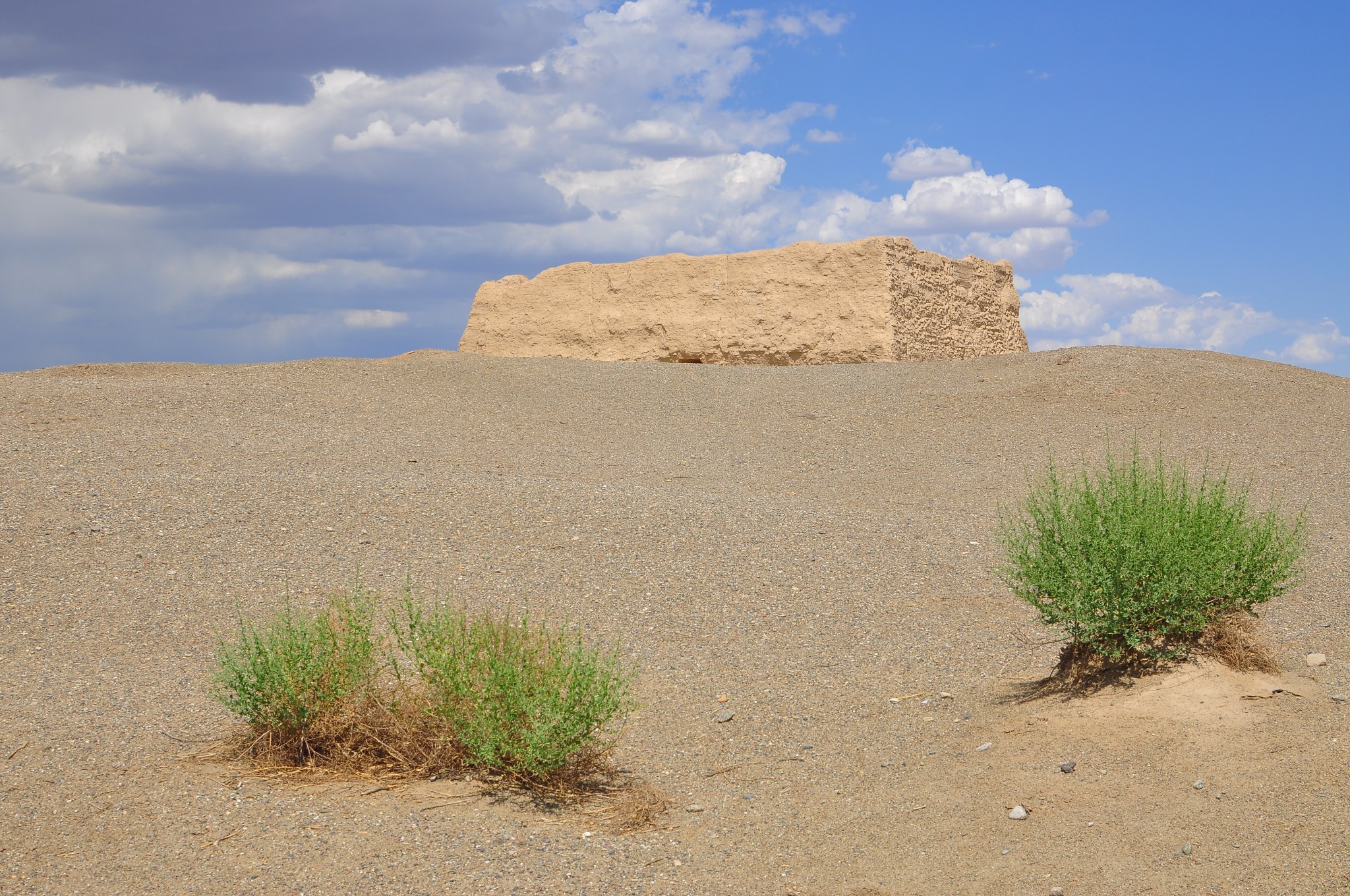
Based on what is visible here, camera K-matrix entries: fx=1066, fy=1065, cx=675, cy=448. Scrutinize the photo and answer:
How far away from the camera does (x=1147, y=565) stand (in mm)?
5055

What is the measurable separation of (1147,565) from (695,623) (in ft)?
9.67

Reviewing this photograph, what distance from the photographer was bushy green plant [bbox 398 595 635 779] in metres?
4.52

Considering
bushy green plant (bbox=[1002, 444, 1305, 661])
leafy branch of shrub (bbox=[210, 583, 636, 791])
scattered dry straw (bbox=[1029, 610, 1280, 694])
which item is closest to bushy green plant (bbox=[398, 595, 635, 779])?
leafy branch of shrub (bbox=[210, 583, 636, 791])

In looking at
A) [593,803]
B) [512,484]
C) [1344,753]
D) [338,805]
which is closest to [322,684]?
[338,805]

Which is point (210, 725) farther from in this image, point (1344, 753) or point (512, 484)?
point (1344, 753)

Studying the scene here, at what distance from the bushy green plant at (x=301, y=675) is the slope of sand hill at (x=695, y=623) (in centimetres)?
33

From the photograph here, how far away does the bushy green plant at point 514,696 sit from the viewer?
4.52 m

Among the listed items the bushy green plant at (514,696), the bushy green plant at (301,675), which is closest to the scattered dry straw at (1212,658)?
the bushy green plant at (514,696)

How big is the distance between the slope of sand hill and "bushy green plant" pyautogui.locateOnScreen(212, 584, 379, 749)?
0.33 meters

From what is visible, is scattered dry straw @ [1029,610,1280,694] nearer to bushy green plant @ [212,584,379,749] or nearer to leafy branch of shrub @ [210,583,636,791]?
→ leafy branch of shrub @ [210,583,636,791]

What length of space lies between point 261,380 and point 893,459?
855 cm

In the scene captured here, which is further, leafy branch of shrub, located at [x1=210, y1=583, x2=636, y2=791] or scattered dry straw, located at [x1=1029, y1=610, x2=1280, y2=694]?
scattered dry straw, located at [x1=1029, y1=610, x2=1280, y2=694]

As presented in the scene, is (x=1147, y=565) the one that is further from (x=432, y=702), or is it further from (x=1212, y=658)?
(x=432, y=702)

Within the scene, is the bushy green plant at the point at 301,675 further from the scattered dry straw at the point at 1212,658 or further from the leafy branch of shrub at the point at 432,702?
the scattered dry straw at the point at 1212,658
